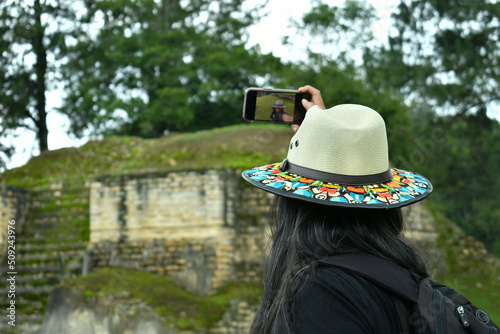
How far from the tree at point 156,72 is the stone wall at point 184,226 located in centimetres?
641

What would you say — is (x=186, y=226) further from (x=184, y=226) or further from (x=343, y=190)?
(x=343, y=190)

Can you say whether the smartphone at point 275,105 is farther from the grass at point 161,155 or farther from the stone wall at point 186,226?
the grass at point 161,155

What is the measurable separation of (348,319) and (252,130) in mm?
11719

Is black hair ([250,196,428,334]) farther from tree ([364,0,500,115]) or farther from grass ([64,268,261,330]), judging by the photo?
tree ([364,0,500,115])

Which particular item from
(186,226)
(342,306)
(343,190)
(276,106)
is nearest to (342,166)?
(343,190)

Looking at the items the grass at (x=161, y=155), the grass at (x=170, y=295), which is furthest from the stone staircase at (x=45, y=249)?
the grass at (x=170, y=295)

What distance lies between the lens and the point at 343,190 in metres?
1.52

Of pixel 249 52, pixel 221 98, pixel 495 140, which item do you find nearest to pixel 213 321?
pixel 221 98

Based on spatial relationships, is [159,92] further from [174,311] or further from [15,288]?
[174,311]

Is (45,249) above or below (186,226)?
below

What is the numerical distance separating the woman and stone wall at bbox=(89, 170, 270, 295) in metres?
8.94

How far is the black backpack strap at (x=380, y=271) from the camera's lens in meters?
1.36

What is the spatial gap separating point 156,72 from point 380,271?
60.2 ft

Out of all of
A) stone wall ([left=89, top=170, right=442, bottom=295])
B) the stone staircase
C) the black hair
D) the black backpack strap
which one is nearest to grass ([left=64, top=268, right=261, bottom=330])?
stone wall ([left=89, top=170, right=442, bottom=295])
